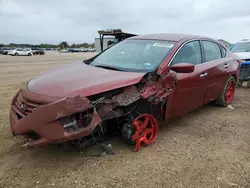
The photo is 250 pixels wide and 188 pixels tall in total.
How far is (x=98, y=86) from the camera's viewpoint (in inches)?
113

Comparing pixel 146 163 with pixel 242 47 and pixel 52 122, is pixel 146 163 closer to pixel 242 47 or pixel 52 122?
pixel 52 122

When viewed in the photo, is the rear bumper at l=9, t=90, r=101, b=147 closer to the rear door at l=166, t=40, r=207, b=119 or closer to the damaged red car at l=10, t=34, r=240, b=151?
the damaged red car at l=10, t=34, r=240, b=151

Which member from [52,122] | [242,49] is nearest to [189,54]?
[52,122]

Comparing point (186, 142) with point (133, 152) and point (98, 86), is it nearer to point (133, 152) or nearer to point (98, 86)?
point (133, 152)

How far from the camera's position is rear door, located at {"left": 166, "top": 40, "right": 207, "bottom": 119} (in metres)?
3.66

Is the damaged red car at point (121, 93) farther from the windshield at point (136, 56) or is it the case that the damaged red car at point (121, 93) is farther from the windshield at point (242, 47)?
the windshield at point (242, 47)

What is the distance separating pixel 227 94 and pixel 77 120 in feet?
13.2

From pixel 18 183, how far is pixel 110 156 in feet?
3.58

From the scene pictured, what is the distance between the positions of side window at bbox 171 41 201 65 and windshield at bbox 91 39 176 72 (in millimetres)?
186

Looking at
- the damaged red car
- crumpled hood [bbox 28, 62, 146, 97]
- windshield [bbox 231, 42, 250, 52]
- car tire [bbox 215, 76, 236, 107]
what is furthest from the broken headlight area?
windshield [bbox 231, 42, 250, 52]

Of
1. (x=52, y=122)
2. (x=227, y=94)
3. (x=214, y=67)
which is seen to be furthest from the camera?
(x=227, y=94)

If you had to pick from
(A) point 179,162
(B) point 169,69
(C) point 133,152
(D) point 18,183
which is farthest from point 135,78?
(D) point 18,183

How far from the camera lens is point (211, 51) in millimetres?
4777

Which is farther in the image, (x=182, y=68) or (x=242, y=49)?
(x=242, y=49)
